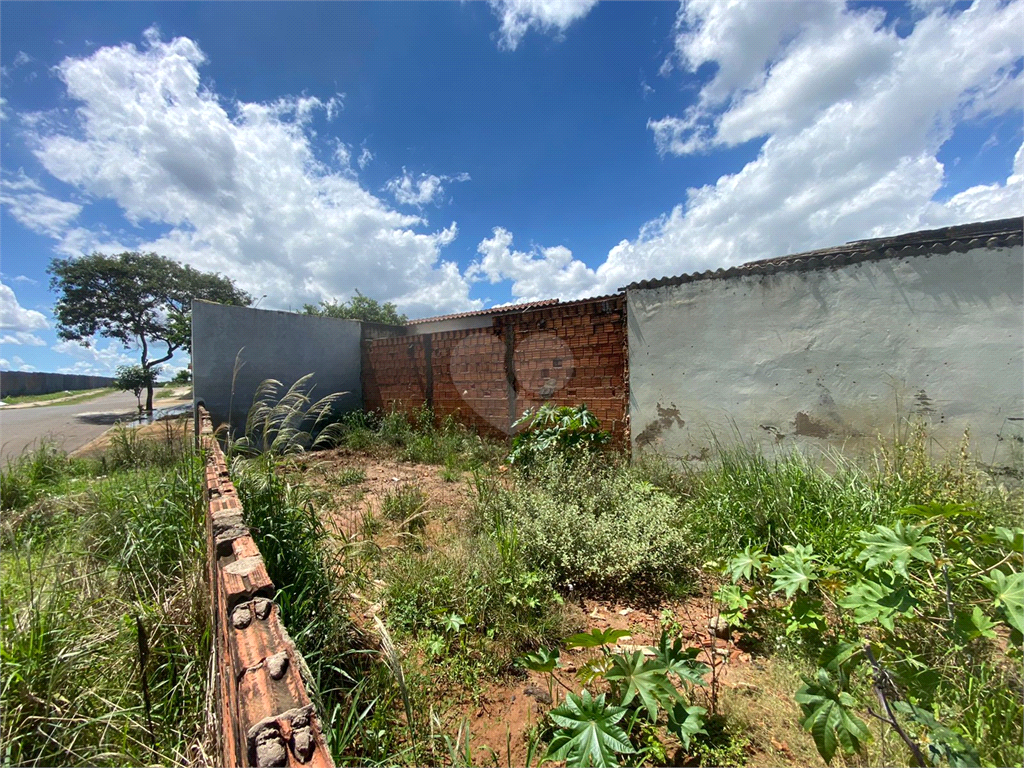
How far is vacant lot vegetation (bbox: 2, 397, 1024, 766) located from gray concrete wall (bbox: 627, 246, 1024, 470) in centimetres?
37

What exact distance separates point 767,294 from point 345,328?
25.0 ft

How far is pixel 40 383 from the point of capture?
89.7 ft

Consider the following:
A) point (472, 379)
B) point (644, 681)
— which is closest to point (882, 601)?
point (644, 681)

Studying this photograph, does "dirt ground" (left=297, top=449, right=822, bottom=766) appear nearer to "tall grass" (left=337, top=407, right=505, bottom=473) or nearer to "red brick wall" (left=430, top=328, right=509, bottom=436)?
"tall grass" (left=337, top=407, right=505, bottom=473)

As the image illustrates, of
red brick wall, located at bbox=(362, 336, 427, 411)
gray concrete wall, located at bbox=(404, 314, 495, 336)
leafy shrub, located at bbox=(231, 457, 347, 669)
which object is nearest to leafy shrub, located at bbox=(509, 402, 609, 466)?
leafy shrub, located at bbox=(231, 457, 347, 669)

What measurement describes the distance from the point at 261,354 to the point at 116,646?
259 inches

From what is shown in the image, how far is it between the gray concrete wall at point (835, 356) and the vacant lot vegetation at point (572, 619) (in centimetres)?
37

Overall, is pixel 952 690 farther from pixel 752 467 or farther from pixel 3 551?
pixel 3 551

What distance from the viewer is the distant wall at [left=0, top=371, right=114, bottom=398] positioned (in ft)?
78.2

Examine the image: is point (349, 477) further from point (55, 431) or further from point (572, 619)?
point (55, 431)

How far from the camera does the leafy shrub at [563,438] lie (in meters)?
4.68

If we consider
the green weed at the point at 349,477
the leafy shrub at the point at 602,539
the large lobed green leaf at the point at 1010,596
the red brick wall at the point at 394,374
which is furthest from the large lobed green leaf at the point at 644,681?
the red brick wall at the point at 394,374

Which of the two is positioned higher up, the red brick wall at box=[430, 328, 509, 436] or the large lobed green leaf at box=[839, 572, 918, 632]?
the red brick wall at box=[430, 328, 509, 436]

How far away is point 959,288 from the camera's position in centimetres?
322
